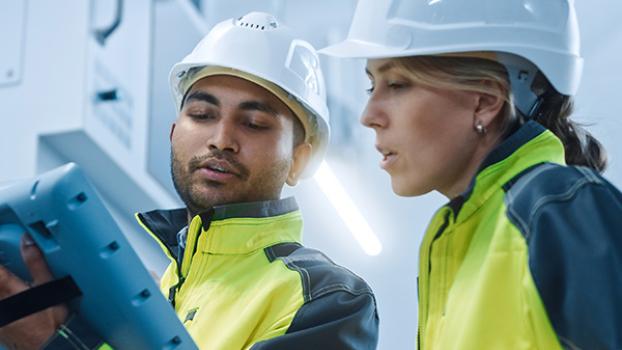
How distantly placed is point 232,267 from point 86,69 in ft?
6.09

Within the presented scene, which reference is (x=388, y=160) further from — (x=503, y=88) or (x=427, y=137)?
(x=503, y=88)

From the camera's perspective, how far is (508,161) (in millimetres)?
1288

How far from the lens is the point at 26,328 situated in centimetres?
136

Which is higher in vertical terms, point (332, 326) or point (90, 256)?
point (90, 256)

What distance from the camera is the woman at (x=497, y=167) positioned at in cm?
110

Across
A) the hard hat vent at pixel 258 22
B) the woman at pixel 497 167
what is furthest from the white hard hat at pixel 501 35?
the hard hat vent at pixel 258 22

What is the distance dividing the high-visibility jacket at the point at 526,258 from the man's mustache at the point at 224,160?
0.63m

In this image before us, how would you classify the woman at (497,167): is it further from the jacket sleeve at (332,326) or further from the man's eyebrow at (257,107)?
the man's eyebrow at (257,107)

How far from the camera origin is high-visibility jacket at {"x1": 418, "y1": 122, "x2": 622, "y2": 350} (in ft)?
3.53

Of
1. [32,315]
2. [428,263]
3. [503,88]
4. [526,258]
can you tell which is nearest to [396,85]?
[503,88]

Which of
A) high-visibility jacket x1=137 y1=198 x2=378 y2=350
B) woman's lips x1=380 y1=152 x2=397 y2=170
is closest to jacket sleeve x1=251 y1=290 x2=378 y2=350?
high-visibility jacket x1=137 y1=198 x2=378 y2=350

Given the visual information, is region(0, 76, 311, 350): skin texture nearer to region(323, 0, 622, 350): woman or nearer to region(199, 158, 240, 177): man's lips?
region(199, 158, 240, 177): man's lips

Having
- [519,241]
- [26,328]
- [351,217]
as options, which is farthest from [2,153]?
[519,241]

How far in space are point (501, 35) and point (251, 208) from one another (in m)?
0.68
